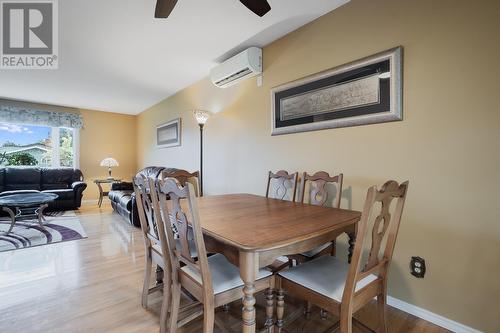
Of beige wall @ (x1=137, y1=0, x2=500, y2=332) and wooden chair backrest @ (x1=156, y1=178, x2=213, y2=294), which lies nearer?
wooden chair backrest @ (x1=156, y1=178, x2=213, y2=294)

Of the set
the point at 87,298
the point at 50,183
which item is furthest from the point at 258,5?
the point at 50,183

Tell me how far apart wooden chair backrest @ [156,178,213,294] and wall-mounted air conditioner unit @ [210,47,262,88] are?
1.89m

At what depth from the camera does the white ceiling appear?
207 centimetres


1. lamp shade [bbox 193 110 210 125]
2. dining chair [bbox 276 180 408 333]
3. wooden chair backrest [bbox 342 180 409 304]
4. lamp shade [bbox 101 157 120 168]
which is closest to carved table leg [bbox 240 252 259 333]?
dining chair [bbox 276 180 408 333]

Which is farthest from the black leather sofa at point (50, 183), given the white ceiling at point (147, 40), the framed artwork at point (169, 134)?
the framed artwork at point (169, 134)

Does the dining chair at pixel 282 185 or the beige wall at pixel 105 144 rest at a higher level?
the beige wall at pixel 105 144

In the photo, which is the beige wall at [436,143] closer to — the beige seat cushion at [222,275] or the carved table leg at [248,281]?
the beige seat cushion at [222,275]

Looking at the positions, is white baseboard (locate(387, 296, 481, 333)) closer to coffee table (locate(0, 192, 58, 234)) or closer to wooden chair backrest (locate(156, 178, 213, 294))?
wooden chair backrest (locate(156, 178, 213, 294))

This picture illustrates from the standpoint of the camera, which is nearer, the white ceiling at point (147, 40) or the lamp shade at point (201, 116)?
the white ceiling at point (147, 40)

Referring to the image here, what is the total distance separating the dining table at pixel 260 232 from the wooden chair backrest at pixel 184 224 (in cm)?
9

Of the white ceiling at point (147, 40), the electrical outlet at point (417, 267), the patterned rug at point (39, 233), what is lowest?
the patterned rug at point (39, 233)

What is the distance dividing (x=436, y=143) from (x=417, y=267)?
0.83 metres

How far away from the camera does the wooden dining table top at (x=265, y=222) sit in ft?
3.42

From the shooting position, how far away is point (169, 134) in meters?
4.83
